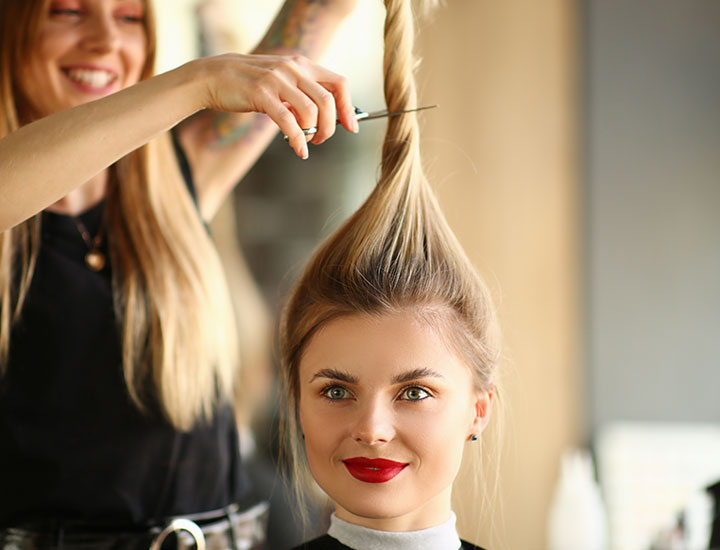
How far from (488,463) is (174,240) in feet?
1.94

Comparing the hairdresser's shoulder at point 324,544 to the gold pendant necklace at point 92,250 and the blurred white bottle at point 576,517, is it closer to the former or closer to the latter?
the gold pendant necklace at point 92,250

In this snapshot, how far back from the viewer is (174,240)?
1.24m

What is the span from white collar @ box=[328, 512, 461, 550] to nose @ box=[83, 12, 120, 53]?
75 centimetres

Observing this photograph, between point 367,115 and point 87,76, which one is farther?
point 87,76

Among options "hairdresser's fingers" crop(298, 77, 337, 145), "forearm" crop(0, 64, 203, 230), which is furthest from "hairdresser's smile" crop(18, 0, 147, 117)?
"hairdresser's fingers" crop(298, 77, 337, 145)

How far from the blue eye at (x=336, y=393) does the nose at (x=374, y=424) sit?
0.03 meters

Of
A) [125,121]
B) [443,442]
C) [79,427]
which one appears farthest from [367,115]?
[79,427]

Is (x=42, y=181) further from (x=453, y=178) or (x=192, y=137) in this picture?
(x=453, y=178)

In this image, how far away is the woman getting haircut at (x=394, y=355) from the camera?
0.85m

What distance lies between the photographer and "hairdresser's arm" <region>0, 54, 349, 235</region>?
30.1 inches

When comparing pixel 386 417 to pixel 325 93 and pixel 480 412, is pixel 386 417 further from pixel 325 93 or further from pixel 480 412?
pixel 325 93

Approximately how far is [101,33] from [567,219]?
1.83m

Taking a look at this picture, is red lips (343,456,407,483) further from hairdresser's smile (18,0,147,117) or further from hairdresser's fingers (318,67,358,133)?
hairdresser's smile (18,0,147,117)

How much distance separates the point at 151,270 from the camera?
1229mm
